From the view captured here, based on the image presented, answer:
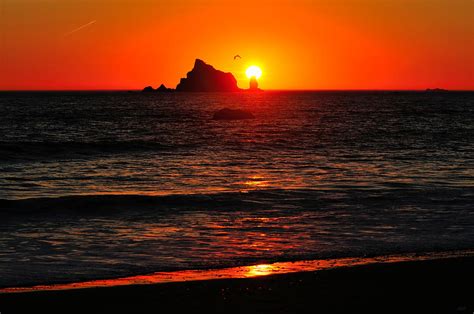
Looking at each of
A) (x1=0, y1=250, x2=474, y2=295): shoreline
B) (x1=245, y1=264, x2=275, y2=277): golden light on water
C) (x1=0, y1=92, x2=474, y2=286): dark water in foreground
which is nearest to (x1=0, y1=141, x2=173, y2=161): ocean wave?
(x1=0, y1=92, x2=474, y2=286): dark water in foreground

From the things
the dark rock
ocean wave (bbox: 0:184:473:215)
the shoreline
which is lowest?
the dark rock

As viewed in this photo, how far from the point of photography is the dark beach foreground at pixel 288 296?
1011 centimetres

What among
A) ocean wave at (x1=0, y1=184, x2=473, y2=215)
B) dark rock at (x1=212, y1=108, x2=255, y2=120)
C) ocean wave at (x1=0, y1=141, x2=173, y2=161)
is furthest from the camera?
dark rock at (x1=212, y1=108, x2=255, y2=120)

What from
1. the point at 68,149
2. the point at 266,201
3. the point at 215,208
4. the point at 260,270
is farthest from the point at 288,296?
the point at 68,149

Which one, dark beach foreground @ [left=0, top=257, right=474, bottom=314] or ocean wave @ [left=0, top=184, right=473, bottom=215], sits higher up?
dark beach foreground @ [left=0, top=257, right=474, bottom=314]

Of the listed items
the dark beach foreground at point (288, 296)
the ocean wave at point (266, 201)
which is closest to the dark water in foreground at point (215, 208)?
the ocean wave at point (266, 201)

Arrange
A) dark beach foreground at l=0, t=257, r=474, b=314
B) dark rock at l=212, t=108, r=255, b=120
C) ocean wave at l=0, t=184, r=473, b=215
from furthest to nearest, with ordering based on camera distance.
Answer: dark rock at l=212, t=108, r=255, b=120 < ocean wave at l=0, t=184, r=473, b=215 < dark beach foreground at l=0, t=257, r=474, b=314

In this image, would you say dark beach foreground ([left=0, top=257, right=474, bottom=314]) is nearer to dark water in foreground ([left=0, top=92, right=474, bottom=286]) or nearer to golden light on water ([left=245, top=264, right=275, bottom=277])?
golden light on water ([left=245, top=264, right=275, bottom=277])

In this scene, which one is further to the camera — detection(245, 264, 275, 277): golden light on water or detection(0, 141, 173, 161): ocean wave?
detection(0, 141, 173, 161): ocean wave

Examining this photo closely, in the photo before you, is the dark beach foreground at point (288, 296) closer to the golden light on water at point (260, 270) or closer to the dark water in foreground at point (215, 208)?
the golden light on water at point (260, 270)

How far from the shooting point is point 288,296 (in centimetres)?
1072

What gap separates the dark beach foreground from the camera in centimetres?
1011

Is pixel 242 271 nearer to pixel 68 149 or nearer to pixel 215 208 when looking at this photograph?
pixel 215 208

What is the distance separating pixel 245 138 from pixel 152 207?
3910 cm
